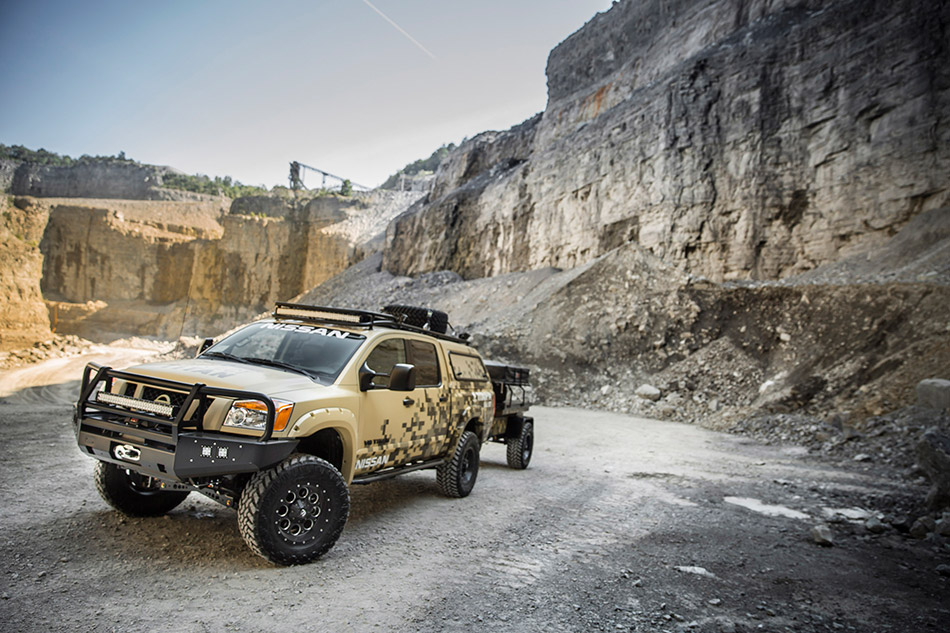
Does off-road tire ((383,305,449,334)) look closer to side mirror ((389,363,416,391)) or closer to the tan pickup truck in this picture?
the tan pickup truck

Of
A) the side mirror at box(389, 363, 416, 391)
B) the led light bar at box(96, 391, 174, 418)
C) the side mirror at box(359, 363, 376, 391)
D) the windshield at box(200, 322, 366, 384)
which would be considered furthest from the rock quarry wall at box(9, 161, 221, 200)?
the side mirror at box(389, 363, 416, 391)

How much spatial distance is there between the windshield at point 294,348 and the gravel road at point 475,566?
1444 millimetres

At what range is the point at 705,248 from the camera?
2394cm

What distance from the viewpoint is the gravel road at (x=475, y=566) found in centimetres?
311

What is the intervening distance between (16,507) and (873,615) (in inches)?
266

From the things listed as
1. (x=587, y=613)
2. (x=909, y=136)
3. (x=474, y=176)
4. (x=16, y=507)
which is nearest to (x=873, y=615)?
(x=587, y=613)

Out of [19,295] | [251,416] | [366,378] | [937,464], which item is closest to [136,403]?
[251,416]

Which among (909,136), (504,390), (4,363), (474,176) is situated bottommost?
(4,363)

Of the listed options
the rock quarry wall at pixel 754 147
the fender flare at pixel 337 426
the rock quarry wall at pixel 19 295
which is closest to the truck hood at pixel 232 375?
the fender flare at pixel 337 426

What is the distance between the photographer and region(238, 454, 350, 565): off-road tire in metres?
3.52

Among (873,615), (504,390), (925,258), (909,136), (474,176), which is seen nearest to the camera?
(873,615)

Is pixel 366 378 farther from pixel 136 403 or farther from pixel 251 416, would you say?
pixel 136 403

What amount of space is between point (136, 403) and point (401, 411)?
2.17 m

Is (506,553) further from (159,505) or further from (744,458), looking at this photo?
(744,458)
